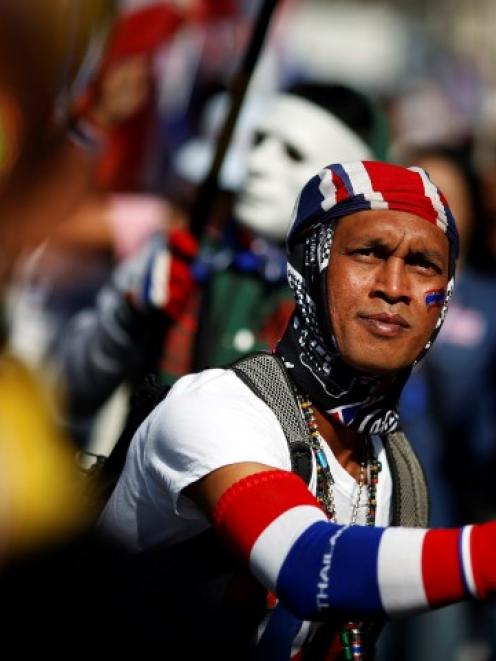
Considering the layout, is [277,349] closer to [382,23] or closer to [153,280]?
[153,280]

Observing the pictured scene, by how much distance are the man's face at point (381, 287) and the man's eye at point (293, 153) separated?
1.99 meters

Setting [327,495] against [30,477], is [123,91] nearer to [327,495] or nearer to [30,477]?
[327,495]

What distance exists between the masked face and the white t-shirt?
1.92 m

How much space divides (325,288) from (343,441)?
0.32 m

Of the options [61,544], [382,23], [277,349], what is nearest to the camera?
[61,544]

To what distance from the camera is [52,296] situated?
5.93 metres

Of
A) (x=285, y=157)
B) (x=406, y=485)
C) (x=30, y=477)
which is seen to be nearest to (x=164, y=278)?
(x=285, y=157)

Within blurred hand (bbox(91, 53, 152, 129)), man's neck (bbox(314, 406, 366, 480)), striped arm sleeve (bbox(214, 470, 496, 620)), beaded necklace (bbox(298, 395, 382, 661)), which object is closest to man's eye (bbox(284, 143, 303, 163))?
blurred hand (bbox(91, 53, 152, 129))

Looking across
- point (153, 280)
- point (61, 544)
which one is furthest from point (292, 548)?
point (153, 280)

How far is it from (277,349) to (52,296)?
2987mm

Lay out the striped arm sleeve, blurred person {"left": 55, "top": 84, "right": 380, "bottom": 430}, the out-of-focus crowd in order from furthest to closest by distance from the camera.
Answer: blurred person {"left": 55, "top": 84, "right": 380, "bottom": 430}
the out-of-focus crowd
the striped arm sleeve

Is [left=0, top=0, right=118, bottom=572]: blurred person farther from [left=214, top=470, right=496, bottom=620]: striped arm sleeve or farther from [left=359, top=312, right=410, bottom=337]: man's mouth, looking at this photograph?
[left=359, top=312, right=410, bottom=337]: man's mouth

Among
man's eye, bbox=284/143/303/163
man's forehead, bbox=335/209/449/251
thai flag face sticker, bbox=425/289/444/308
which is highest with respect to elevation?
man's forehead, bbox=335/209/449/251

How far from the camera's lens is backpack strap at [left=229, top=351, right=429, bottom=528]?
9.21 feet
